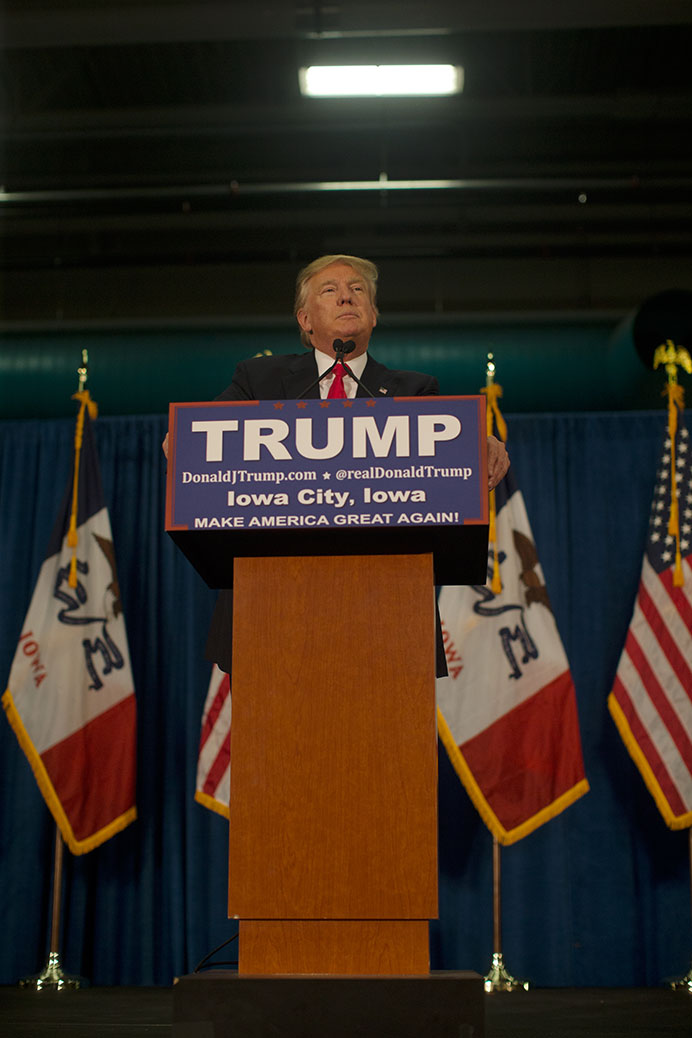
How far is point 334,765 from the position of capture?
167 cm

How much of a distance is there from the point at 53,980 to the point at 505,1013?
211cm

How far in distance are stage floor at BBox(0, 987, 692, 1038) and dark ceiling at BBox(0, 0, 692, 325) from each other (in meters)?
3.21

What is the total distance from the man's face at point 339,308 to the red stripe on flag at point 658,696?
288 centimetres

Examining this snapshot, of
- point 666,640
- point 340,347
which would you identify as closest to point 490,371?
point 666,640

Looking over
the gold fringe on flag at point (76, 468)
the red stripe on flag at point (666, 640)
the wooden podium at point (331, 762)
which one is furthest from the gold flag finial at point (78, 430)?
the wooden podium at point (331, 762)

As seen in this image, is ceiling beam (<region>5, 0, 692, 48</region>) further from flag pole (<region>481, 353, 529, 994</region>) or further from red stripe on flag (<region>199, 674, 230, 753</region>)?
red stripe on flag (<region>199, 674, 230, 753</region>)

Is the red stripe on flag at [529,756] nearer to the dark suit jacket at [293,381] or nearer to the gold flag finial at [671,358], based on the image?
the gold flag finial at [671,358]

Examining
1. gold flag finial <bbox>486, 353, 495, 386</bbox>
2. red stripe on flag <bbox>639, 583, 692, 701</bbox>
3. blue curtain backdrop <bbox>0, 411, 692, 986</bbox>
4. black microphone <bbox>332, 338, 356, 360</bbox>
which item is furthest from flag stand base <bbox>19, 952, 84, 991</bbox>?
black microphone <bbox>332, 338, 356, 360</bbox>

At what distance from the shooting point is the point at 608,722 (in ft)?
16.9

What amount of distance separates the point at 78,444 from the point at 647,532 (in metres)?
2.85

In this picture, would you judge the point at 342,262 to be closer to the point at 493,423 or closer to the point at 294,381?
the point at 294,381

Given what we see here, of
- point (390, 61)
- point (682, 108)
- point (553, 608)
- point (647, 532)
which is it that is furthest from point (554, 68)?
point (553, 608)

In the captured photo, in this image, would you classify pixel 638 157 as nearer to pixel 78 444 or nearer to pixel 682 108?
pixel 682 108

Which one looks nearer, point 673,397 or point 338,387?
point 338,387
